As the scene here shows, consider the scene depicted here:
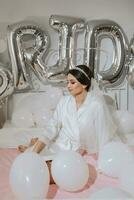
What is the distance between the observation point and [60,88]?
3.44 m

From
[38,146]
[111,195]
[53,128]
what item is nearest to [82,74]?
[53,128]

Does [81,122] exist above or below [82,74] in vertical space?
below

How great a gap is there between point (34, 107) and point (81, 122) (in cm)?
80

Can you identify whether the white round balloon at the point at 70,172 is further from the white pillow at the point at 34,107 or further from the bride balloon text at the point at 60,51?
the bride balloon text at the point at 60,51

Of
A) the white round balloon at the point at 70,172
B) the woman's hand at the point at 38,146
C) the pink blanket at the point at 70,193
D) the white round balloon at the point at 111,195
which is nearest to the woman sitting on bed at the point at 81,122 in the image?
the woman's hand at the point at 38,146

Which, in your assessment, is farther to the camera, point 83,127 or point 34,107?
point 34,107

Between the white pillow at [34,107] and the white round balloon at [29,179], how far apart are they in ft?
4.66

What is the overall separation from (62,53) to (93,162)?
1541 millimetres

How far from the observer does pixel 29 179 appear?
5.38 ft

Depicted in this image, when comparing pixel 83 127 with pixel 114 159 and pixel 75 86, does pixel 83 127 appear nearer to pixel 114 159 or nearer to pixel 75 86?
pixel 75 86

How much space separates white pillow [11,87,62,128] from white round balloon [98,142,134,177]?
1194 mm

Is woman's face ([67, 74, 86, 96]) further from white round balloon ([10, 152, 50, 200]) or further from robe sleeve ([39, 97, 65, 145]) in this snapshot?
white round balloon ([10, 152, 50, 200])

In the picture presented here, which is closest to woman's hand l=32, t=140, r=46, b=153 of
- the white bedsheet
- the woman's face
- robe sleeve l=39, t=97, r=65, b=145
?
robe sleeve l=39, t=97, r=65, b=145

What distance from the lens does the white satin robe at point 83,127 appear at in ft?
8.39
